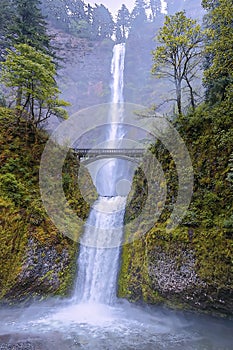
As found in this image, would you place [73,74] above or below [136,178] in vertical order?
above

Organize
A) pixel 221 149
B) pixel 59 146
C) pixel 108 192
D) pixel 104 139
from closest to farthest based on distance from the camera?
1. pixel 221 149
2. pixel 59 146
3. pixel 108 192
4. pixel 104 139

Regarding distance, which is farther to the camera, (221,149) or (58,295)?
(58,295)

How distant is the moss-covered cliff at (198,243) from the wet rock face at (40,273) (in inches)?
83.8

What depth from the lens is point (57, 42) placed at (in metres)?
41.2

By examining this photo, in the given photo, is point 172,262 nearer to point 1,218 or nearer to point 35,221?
point 35,221

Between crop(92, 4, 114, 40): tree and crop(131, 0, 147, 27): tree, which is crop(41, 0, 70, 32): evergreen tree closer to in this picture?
crop(92, 4, 114, 40): tree

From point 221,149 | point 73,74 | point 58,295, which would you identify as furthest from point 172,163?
point 73,74

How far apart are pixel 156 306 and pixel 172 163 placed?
4.81 meters

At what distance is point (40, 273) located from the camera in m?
8.73

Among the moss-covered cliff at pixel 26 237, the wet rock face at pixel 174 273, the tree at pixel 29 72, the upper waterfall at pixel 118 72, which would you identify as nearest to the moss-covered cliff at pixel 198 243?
the wet rock face at pixel 174 273

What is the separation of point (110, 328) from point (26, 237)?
405 cm

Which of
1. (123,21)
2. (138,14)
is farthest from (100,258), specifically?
(138,14)

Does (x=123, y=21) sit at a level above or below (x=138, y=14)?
below

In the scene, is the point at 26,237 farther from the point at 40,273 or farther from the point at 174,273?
the point at 174,273
